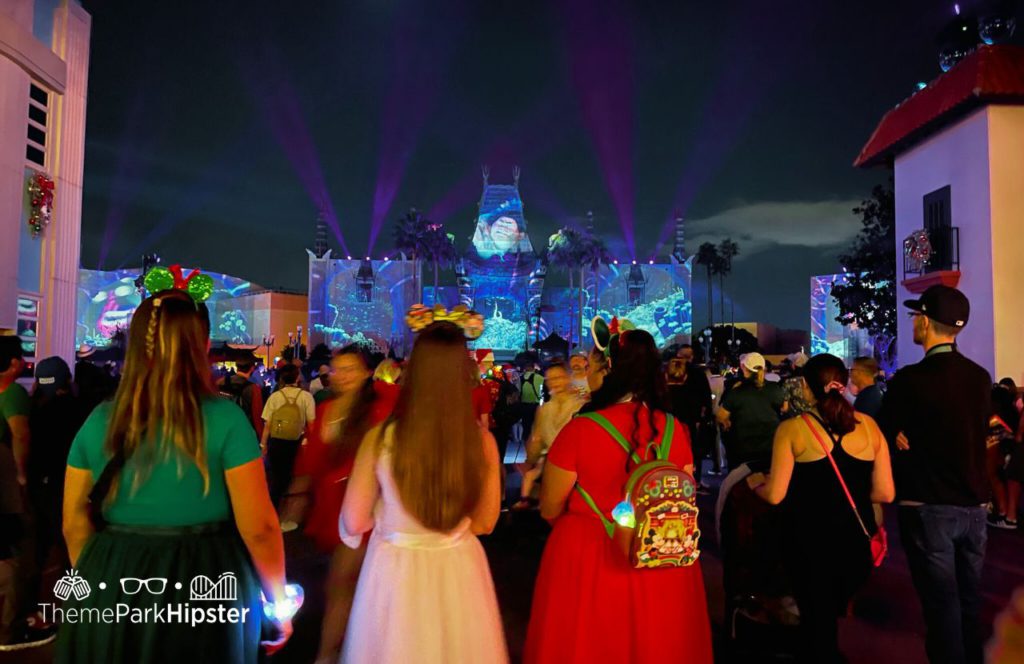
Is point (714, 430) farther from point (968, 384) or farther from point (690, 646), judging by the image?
point (690, 646)

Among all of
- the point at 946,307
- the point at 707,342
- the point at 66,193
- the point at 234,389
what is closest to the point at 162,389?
the point at 946,307

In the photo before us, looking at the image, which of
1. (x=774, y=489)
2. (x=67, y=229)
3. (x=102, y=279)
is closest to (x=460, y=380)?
(x=774, y=489)

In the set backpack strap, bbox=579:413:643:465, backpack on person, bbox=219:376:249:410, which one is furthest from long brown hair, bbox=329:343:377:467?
backpack on person, bbox=219:376:249:410

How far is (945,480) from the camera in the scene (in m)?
3.39

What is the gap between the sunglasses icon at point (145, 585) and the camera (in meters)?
2.17

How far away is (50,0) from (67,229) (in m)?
4.86

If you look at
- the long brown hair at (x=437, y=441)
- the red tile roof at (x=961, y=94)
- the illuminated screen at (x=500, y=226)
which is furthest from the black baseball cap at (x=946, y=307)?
the illuminated screen at (x=500, y=226)

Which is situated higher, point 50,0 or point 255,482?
point 50,0

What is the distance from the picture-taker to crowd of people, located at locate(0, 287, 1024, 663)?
7.22 feet

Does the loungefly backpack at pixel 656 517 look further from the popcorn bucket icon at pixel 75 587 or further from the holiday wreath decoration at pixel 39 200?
the holiday wreath decoration at pixel 39 200

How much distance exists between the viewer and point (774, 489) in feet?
11.7

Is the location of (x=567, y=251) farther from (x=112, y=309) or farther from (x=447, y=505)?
(x=447, y=505)

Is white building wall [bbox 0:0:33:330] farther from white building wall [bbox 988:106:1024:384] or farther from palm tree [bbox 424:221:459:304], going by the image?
palm tree [bbox 424:221:459:304]

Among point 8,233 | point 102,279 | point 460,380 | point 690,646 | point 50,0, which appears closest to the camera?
point 460,380
